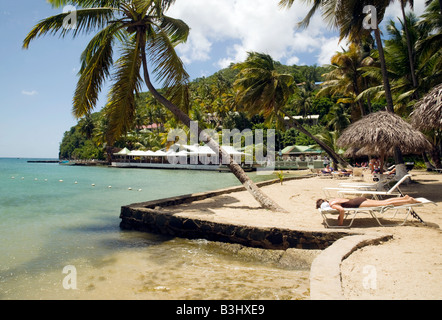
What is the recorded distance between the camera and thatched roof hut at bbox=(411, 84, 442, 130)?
7750 millimetres

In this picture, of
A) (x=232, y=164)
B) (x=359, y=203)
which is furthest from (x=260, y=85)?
(x=359, y=203)

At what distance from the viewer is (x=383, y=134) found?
354 inches

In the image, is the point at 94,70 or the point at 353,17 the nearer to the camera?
the point at 94,70

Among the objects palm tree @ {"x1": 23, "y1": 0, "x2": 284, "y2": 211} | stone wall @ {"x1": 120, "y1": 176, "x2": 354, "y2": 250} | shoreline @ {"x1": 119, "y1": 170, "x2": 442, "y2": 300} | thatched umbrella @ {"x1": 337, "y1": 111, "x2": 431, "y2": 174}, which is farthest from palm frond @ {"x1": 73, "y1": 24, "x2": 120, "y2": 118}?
thatched umbrella @ {"x1": 337, "y1": 111, "x2": 431, "y2": 174}

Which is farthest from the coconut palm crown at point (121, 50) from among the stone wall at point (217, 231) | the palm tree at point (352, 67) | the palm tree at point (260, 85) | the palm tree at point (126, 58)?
the palm tree at point (352, 67)

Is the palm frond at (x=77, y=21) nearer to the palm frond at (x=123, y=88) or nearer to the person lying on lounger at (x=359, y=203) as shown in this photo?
the palm frond at (x=123, y=88)

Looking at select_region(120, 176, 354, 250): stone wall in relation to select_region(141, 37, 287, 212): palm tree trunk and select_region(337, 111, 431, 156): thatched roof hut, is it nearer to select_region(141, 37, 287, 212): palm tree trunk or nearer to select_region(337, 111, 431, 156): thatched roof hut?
select_region(141, 37, 287, 212): palm tree trunk

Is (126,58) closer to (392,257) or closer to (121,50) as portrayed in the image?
(121,50)

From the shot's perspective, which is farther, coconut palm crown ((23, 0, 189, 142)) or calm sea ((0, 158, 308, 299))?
coconut palm crown ((23, 0, 189, 142))

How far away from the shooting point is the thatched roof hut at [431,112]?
305 inches

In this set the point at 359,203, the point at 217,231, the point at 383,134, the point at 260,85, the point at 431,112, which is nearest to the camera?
the point at 359,203

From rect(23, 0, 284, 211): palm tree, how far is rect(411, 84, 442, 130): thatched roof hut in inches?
194

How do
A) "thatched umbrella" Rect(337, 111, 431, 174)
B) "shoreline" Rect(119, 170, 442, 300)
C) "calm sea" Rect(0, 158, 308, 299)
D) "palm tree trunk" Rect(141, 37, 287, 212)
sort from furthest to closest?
"thatched umbrella" Rect(337, 111, 431, 174) < "palm tree trunk" Rect(141, 37, 287, 212) < "calm sea" Rect(0, 158, 308, 299) < "shoreline" Rect(119, 170, 442, 300)

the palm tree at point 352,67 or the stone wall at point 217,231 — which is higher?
the palm tree at point 352,67
